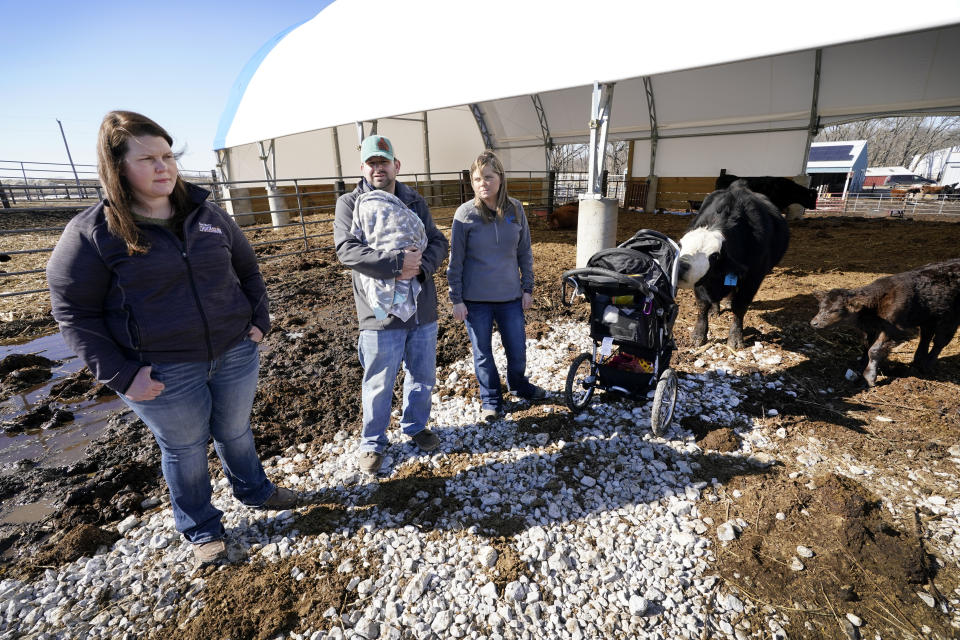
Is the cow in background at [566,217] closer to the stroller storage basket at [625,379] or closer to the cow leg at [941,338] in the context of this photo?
the cow leg at [941,338]

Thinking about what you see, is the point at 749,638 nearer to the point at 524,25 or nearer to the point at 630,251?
the point at 630,251

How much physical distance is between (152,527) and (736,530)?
298cm

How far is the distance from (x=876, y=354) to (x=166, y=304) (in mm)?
4443

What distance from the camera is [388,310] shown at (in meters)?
2.14

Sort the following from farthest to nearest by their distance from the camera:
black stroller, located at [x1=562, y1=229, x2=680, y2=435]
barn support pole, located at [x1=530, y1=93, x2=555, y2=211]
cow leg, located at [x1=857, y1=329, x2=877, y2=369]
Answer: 1. barn support pole, located at [x1=530, y1=93, x2=555, y2=211]
2. cow leg, located at [x1=857, y1=329, x2=877, y2=369]
3. black stroller, located at [x1=562, y1=229, x2=680, y2=435]

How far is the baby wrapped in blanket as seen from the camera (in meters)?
2.05

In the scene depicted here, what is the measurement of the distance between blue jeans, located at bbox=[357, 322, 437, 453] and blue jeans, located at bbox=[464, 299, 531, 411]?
432 millimetres

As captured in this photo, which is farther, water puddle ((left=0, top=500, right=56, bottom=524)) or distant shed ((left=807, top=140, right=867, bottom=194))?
distant shed ((left=807, top=140, right=867, bottom=194))

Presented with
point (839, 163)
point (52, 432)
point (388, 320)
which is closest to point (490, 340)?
point (388, 320)

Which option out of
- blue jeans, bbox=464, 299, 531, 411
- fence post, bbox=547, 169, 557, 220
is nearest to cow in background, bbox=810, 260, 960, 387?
blue jeans, bbox=464, 299, 531, 411

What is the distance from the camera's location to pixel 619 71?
5.50 meters

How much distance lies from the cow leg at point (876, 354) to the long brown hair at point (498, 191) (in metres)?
2.98

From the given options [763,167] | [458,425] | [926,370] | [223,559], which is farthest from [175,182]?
[763,167]

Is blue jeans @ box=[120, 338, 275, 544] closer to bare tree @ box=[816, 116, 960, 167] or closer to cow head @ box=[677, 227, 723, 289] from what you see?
cow head @ box=[677, 227, 723, 289]
